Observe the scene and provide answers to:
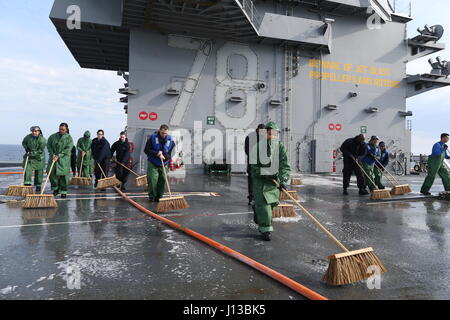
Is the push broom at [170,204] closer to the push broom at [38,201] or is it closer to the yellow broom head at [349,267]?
the push broom at [38,201]

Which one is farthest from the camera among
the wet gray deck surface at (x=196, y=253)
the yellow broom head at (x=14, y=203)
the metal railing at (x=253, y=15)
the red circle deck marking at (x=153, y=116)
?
the red circle deck marking at (x=153, y=116)

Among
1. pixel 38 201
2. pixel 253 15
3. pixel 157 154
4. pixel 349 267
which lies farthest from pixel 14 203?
pixel 253 15

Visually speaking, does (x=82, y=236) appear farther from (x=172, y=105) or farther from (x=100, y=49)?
(x=100, y=49)

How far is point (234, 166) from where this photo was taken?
53.0ft

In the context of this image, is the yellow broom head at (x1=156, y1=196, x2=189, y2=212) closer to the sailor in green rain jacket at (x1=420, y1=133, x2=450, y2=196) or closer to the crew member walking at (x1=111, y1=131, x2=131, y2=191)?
the crew member walking at (x1=111, y1=131, x2=131, y2=191)

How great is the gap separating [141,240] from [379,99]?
786 inches

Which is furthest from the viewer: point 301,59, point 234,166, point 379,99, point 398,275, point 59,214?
point 379,99

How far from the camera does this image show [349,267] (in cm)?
278

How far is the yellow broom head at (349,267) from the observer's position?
269 centimetres

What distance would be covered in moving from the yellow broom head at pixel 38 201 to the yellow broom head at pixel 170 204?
8.00 feet

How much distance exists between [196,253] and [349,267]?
5.82 ft

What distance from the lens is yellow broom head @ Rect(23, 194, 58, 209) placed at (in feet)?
19.3

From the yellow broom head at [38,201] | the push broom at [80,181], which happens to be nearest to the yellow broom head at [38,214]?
the yellow broom head at [38,201]
